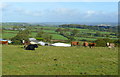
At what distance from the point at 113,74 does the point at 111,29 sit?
289 ft

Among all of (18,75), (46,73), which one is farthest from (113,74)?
(18,75)

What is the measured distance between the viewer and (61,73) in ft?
28.1

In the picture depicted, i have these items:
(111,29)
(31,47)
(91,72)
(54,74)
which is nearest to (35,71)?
(54,74)

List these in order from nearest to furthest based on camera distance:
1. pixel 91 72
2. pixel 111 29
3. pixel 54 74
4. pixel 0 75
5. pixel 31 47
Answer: pixel 0 75, pixel 54 74, pixel 91 72, pixel 31 47, pixel 111 29

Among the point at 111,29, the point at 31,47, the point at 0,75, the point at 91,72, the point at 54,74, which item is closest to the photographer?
the point at 0,75

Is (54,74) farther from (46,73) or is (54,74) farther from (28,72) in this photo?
(28,72)

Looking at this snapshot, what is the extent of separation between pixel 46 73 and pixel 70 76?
46.9 inches

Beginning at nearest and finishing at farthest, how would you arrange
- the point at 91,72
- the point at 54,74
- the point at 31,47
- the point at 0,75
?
the point at 0,75, the point at 54,74, the point at 91,72, the point at 31,47

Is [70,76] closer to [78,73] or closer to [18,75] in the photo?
[78,73]

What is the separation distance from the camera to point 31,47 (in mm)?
18250

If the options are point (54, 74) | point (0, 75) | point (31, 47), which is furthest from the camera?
point (31, 47)

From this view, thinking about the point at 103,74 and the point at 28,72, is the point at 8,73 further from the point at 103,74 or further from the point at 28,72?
the point at 103,74

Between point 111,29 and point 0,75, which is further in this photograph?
point 111,29

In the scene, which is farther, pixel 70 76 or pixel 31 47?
pixel 31 47
